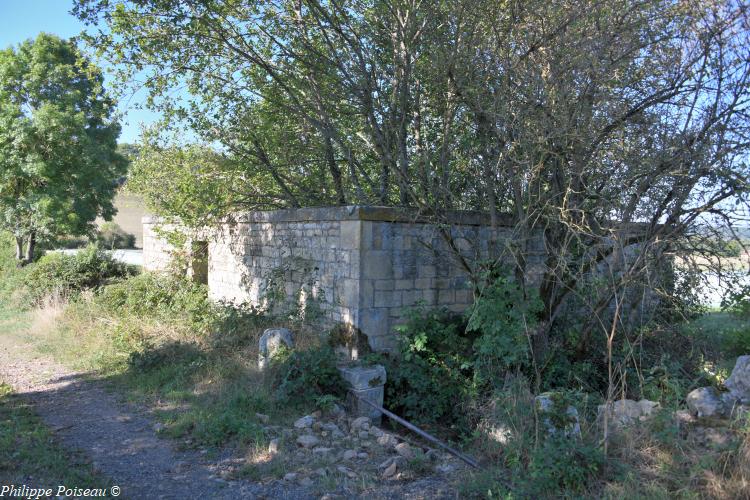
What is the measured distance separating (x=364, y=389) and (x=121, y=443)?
268 centimetres

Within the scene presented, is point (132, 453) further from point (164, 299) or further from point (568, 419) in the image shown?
point (164, 299)

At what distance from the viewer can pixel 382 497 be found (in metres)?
4.38

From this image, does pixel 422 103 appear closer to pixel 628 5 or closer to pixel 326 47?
pixel 326 47

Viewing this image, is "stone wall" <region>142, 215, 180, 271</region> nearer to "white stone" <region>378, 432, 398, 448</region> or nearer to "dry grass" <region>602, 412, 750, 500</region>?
"white stone" <region>378, 432, 398, 448</region>

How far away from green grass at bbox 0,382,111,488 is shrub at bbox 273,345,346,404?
7.11 feet

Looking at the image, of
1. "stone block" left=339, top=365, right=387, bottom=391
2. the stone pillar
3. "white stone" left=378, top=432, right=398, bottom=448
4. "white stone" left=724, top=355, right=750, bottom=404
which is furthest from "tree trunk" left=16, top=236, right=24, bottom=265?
"white stone" left=724, top=355, right=750, bottom=404

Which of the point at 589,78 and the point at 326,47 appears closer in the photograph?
the point at 589,78

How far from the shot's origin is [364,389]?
6559 millimetres

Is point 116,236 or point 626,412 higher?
point 116,236

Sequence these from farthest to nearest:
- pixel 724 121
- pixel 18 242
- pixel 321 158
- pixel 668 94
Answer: pixel 18 242 < pixel 321 158 < pixel 668 94 < pixel 724 121

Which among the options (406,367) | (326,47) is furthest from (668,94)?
(326,47)

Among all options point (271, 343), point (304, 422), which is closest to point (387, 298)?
point (271, 343)

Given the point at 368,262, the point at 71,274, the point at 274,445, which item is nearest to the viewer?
the point at 274,445

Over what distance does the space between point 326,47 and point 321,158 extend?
2.10 m
